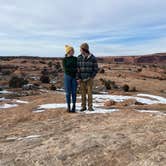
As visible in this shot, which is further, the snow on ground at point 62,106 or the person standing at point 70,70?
the snow on ground at point 62,106

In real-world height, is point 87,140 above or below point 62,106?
above

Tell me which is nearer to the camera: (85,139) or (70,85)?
(85,139)

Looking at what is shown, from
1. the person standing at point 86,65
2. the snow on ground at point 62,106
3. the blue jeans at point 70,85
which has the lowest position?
the snow on ground at point 62,106

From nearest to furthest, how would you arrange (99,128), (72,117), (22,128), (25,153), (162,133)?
1. (25,153)
2. (162,133)
3. (99,128)
4. (22,128)
5. (72,117)

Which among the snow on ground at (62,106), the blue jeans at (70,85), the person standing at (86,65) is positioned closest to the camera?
the person standing at (86,65)

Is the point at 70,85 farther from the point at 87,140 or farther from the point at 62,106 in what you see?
the point at 87,140

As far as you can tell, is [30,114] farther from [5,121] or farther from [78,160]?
[78,160]

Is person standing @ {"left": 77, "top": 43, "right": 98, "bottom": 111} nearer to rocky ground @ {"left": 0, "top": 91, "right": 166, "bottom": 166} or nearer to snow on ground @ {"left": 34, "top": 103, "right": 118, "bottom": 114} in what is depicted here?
snow on ground @ {"left": 34, "top": 103, "right": 118, "bottom": 114}

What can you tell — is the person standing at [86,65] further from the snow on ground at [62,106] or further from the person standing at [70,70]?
the snow on ground at [62,106]

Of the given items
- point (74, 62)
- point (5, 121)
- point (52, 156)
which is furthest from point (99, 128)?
point (5, 121)

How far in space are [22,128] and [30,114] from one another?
2543mm

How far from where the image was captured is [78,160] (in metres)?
8.82

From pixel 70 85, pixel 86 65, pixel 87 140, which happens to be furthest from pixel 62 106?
pixel 87 140

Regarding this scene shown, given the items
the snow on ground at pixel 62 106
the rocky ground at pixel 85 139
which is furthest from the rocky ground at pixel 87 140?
the snow on ground at pixel 62 106
